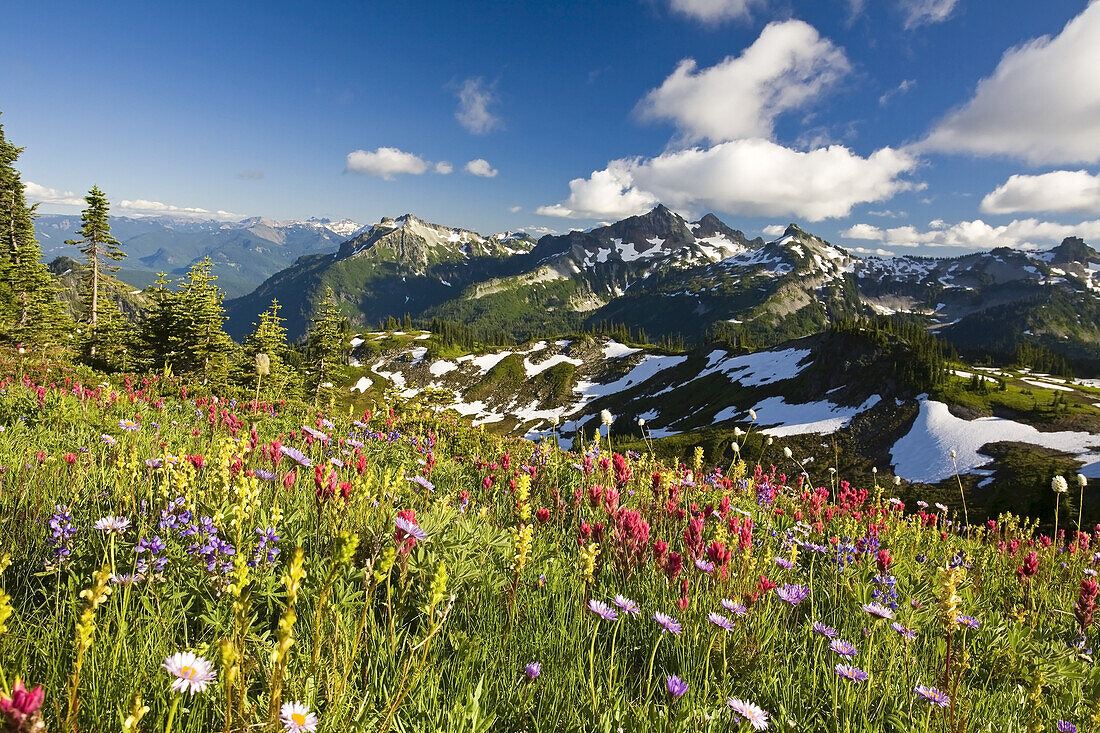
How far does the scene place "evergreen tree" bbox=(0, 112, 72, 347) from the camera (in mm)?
40250

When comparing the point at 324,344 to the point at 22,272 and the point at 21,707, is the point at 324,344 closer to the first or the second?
the point at 22,272

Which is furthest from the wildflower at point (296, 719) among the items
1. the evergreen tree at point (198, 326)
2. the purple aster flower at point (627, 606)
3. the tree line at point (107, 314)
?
the evergreen tree at point (198, 326)

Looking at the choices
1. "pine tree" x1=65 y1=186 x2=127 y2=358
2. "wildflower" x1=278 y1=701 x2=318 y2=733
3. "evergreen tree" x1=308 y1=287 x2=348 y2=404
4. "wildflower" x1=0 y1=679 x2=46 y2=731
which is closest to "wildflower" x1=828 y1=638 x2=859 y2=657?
"wildflower" x1=278 y1=701 x2=318 y2=733

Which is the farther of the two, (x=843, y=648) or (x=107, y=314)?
(x=107, y=314)

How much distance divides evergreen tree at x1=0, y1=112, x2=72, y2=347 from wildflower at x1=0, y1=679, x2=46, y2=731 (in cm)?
5169

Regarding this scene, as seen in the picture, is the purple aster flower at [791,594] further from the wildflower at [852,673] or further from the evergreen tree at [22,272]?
the evergreen tree at [22,272]

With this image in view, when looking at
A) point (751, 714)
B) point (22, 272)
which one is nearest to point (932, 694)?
point (751, 714)

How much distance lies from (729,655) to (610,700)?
1047 mm

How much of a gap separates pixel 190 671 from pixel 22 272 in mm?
59364

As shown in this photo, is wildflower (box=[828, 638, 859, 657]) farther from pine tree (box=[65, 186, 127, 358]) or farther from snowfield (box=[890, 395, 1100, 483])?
snowfield (box=[890, 395, 1100, 483])

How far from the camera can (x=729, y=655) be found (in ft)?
10.2

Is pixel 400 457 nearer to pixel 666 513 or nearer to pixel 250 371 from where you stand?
pixel 666 513

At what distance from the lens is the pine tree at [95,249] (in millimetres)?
42550

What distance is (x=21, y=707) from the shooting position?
919 millimetres
